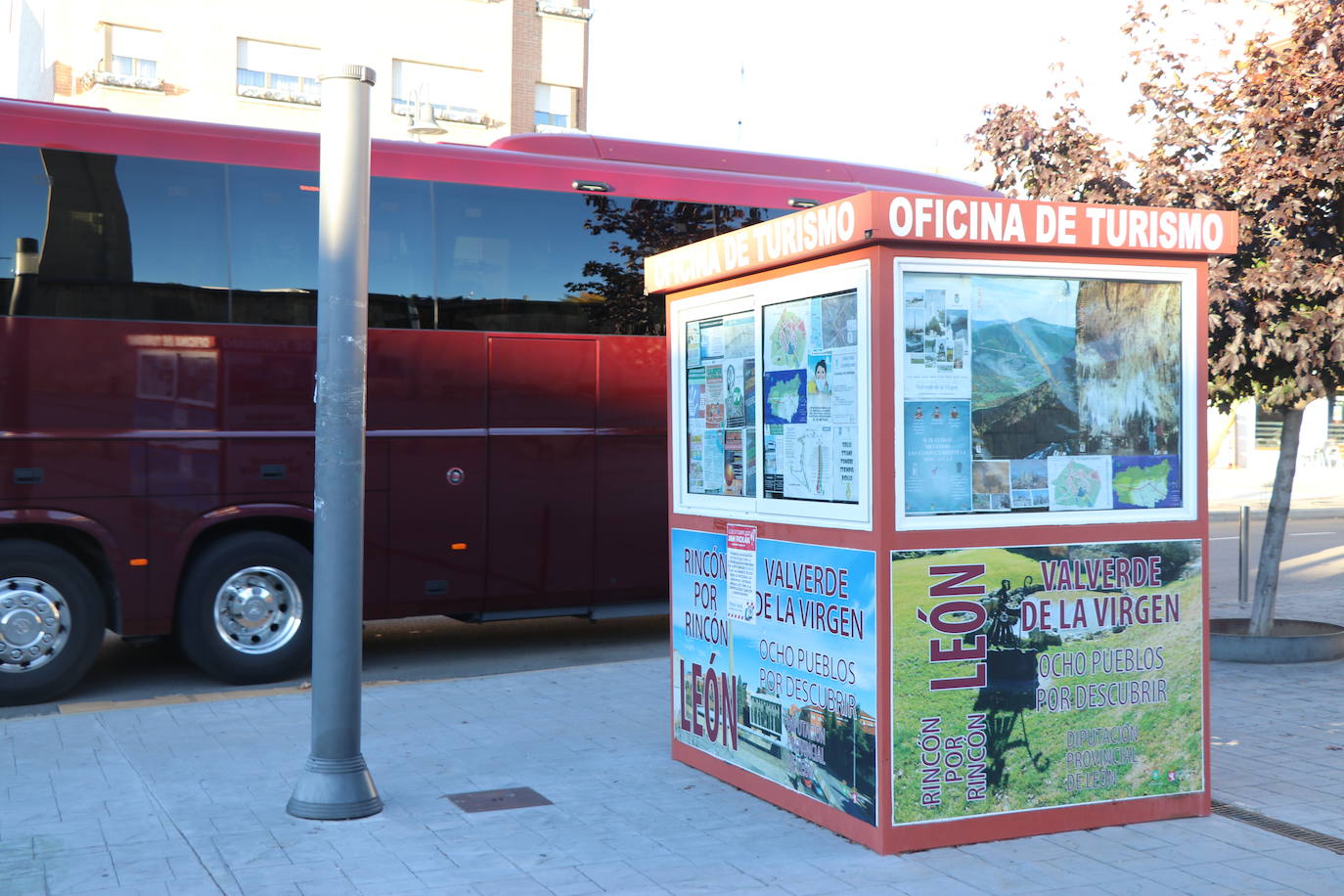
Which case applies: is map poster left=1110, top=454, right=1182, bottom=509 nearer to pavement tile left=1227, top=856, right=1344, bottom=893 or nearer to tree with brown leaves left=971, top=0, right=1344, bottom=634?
pavement tile left=1227, top=856, right=1344, bottom=893

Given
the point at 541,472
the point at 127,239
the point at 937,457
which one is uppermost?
the point at 127,239

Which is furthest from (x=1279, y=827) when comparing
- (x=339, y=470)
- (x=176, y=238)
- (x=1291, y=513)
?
(x=1291, y=513)

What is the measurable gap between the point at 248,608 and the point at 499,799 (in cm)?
423

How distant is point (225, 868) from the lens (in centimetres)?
520

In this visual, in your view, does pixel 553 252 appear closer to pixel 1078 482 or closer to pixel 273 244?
pixel 273 244

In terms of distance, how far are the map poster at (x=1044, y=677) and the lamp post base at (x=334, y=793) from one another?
2.26 m

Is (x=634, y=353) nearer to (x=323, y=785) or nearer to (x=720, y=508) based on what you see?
Result: (x=720, y=508)

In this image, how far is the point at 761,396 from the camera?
6273 millimetres

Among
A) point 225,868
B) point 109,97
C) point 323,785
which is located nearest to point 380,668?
point 323,785

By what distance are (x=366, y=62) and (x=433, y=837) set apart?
10.8ft

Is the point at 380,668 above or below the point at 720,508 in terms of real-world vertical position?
below

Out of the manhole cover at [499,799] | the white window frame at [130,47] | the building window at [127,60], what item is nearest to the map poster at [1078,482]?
the manhole cover at [499,799]

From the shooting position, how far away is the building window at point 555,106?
3325 cm

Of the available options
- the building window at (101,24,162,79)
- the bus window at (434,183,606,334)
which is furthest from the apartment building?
the bus window at (434,183,606,334)
